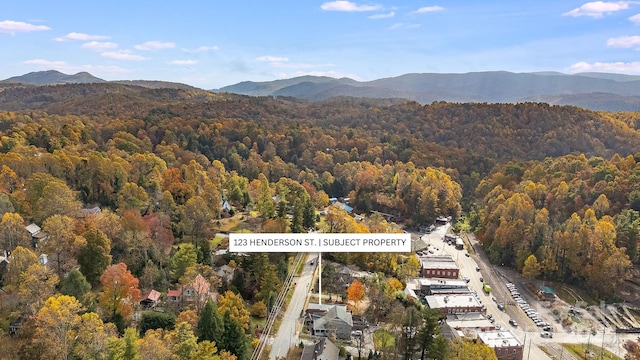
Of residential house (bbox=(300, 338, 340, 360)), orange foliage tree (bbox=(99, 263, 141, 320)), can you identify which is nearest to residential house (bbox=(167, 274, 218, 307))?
orange foliage tree (bbox=(99, 263, 141, 320))

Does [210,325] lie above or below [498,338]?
above

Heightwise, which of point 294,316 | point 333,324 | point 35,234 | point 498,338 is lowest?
point 498,338

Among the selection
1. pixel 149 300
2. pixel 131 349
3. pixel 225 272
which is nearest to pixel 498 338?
pixel 225 272

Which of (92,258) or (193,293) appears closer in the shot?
(92,258)

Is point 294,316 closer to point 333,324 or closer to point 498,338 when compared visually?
point 333,324

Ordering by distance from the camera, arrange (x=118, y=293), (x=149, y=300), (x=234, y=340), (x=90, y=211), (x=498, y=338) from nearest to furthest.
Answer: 1. (x=234, y=340)
2. (x=118, y=293)
3. (x=149, y=300)
4. (x=498, y=338)
5. (x=90, y=211)

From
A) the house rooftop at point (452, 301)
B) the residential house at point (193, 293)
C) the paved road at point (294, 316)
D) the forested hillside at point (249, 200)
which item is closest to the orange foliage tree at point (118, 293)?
the forested hillside at point (249, 200)

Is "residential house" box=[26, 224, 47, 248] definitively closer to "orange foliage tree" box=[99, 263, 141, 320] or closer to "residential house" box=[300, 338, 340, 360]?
"orange foliage tree" box=[99, 263, 141, 320]
